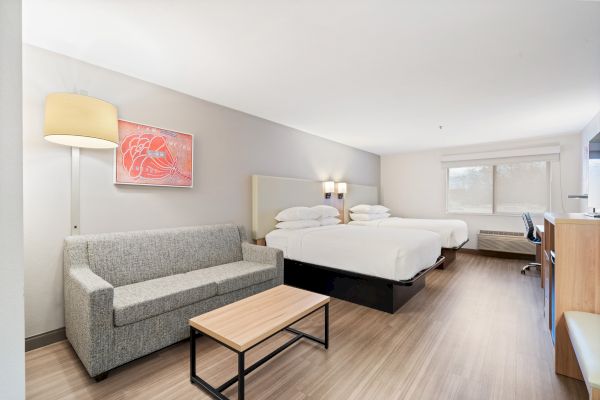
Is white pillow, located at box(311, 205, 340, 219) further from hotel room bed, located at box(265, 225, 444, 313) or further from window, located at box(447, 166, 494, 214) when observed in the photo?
window, located at box(447, 166, 494, 214)

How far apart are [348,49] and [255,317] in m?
2.10

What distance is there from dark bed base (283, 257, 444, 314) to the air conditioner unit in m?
2.57

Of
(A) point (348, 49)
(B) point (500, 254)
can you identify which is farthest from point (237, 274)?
(B) point (500, 254)

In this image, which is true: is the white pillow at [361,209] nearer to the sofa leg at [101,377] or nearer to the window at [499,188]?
the window at [499,188]

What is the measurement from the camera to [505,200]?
216 inches

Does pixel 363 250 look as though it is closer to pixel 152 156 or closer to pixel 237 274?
pixel 237 274

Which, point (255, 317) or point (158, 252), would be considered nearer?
point (255, 317)

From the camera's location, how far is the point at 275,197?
3902 mm

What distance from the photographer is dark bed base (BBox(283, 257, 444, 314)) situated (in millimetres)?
2760

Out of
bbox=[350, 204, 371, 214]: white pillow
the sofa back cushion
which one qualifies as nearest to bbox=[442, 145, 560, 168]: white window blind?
bbox=[350, 204, 371, 214]: white pillow

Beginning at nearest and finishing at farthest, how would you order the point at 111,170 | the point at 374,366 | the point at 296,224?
the point at 374,366 < the point at 111,170 < the point at 296,224

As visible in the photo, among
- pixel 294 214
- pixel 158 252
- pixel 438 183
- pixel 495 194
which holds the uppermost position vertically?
pixel 438 183

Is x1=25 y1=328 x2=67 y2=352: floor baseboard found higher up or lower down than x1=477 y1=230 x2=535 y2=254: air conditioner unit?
lower down

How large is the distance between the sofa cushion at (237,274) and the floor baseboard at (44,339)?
106 centimetres
